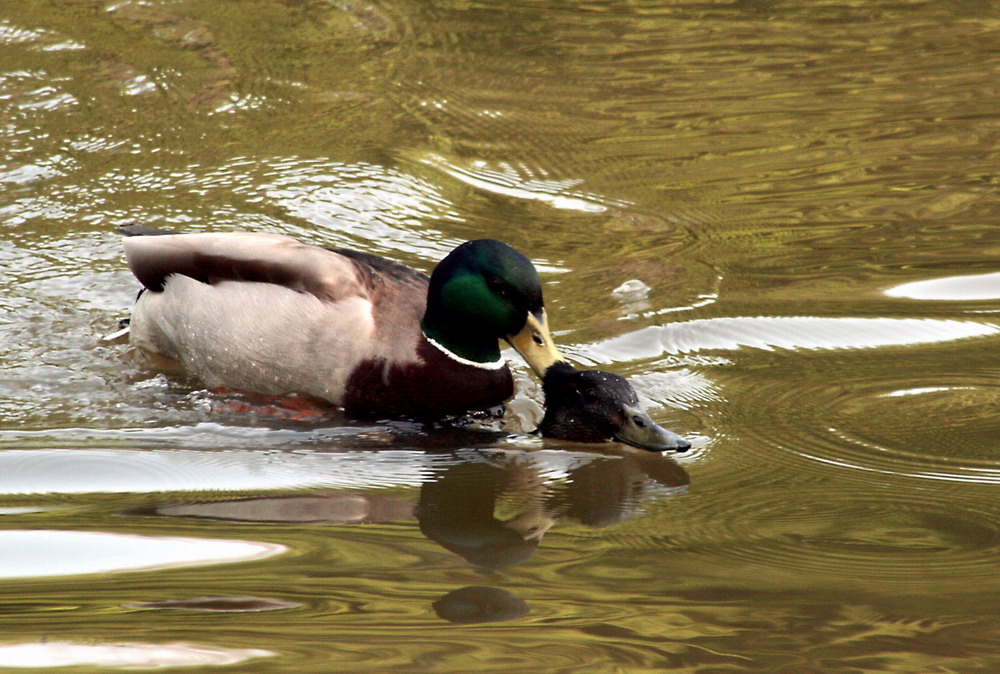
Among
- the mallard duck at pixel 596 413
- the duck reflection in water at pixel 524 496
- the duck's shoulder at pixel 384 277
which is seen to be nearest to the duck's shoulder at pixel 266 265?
the duck's shoulder at pixel 384 277

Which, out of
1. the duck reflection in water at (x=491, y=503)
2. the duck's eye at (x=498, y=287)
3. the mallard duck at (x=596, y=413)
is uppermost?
the duck's eye at (x=498, y=287)

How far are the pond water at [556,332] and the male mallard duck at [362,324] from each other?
6.1 inches

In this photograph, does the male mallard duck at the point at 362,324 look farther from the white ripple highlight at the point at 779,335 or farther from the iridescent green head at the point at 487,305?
the white ripple highlight at the point at 779,335

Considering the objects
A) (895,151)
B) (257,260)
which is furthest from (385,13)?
(257,260)

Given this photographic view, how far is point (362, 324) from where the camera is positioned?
15.2 feet

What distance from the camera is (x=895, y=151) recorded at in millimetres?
7137

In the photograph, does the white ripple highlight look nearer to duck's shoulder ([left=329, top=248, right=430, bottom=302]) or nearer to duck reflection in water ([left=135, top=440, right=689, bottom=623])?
duck's shoulder ([left=329, top=248, right=430, bottom=302])

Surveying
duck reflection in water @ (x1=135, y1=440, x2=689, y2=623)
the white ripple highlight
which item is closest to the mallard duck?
duck reflection in water @ (x1=135, y1=440, x2=689, y2=623)

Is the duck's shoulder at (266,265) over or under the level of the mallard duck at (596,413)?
over

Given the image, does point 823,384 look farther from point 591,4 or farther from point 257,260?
point 591,4

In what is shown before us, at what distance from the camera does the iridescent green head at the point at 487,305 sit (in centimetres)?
448

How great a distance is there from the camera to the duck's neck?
185 inches

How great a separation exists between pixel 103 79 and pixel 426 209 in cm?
255

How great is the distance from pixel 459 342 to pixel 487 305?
0.23 meters
